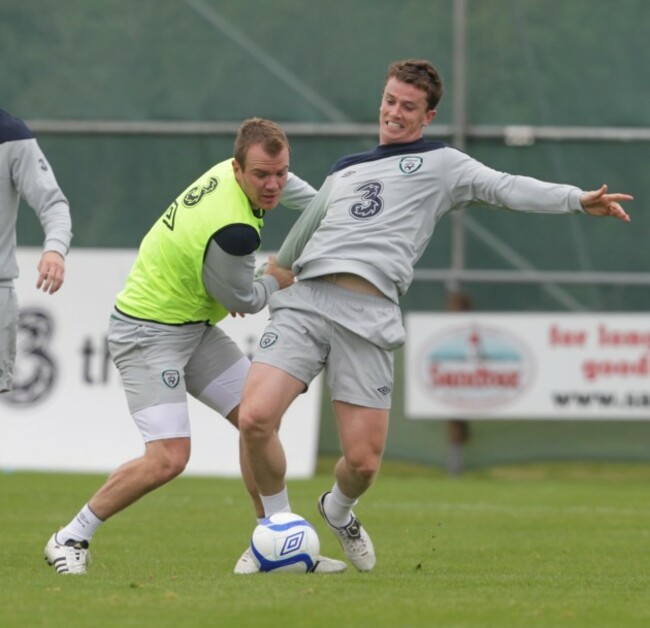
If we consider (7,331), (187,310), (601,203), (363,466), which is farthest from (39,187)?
(601,203)

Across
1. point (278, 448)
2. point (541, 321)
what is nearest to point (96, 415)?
point (541, 321)

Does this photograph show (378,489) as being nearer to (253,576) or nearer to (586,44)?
(586,44)

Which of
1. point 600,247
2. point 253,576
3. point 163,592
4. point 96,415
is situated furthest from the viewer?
point 600,247

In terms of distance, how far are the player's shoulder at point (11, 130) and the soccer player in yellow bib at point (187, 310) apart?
2.54ft

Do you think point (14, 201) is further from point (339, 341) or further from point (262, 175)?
point (339, 341)

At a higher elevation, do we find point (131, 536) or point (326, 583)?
point (326, 583)

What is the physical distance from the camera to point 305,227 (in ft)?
24.6

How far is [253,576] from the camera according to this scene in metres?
7.20

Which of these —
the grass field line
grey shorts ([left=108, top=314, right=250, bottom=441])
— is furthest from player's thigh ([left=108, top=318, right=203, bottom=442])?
the grass field line

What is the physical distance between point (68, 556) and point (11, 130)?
2.01 meters

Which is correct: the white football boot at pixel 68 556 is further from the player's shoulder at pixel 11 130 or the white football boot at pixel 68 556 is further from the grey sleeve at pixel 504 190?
the grey sleeve at pixel 504 190

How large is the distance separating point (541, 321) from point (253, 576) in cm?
839

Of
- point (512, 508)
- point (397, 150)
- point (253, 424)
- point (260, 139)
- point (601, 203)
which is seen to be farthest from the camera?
point (512, 508)

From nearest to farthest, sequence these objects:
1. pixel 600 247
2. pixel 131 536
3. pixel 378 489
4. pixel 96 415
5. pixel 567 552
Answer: pixel 567 552
pixel 131 536
pixel 378 489
pixel 96 415
pixel 600 247
